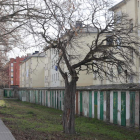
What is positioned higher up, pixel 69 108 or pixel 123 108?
pixel 69 108

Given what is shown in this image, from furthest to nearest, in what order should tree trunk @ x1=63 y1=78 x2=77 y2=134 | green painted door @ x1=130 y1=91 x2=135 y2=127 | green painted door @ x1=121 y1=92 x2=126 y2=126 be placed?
green painted door @ x1=121 y1=92 x2=126 y2=126 < green painted door @ x1=130 y1=91 x2=135 y2=127 < tree trunk @ x1=63 y1=78 x2=77 y2=134

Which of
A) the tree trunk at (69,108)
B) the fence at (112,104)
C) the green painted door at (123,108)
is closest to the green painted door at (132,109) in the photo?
the fence at (112,104)

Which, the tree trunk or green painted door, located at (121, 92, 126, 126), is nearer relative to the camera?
the tree trunk

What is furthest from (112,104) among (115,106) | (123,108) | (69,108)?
(69,108)

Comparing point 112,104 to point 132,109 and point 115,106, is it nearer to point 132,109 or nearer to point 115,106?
point 115,106

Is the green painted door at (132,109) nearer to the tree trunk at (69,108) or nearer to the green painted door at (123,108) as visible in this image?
the green painted door at (123,108)

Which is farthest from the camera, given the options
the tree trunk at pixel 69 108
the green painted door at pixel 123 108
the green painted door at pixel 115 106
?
the green painted door at pixel 115 106

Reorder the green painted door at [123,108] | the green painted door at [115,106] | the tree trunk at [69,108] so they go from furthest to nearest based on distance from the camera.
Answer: the green painted door at [115,106]
the green painted door at [123,108]
the tree trunk at [69,108]

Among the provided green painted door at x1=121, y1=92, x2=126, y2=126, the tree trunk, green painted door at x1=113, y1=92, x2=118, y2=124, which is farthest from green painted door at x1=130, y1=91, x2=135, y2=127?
the tree trunk

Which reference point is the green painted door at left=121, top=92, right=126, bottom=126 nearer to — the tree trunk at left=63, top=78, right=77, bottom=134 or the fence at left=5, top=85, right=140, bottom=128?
the fence at left=5, top=85, right=140, bottom=128

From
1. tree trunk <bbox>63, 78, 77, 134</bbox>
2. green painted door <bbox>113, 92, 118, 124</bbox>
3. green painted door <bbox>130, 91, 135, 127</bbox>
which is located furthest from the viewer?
green painted door <bbox>113, 92, 118, 124</bbox>

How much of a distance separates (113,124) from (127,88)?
3028 mm

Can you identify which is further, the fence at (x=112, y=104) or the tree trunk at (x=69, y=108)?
the fence at (x=112, y=104)

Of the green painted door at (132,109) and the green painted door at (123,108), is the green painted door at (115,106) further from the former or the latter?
the green painted door at (132,109)
